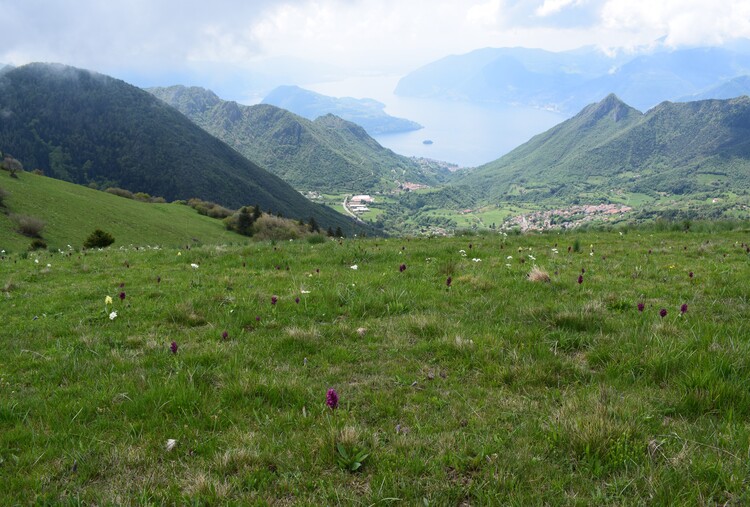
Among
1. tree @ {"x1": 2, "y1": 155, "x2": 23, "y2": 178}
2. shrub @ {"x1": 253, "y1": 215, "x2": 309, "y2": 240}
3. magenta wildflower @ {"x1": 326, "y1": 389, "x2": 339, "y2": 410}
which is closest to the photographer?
magenta wildflower @ {"x1": 326, "y1": 389, "x2": 339, "y2": 410}

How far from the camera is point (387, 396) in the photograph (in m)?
4.05

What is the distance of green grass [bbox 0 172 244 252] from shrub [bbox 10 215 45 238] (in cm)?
76

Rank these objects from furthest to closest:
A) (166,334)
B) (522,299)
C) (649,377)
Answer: (522,299) → (166,334) → (649,377)

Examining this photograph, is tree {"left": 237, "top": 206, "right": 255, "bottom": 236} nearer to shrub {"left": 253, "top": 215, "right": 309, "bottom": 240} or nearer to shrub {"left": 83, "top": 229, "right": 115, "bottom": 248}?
shrub {"left": 253, "top": 215, "right": 309, "bottom": 240}

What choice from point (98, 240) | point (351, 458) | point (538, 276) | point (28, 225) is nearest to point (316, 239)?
point (538, 276)

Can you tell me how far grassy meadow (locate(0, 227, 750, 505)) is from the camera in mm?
2803

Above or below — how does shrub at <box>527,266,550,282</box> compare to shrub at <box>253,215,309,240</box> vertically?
above

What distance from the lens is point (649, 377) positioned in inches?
161

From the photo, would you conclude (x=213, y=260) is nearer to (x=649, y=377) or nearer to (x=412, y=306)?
(x=412, y=306)

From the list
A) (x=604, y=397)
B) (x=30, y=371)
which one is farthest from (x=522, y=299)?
(x=30, y=371)

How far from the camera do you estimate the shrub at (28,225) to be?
57375 mm

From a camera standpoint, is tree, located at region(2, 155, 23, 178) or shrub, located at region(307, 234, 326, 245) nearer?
shrub, located at region(307, 234, 326, 245)

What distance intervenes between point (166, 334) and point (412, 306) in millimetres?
4016

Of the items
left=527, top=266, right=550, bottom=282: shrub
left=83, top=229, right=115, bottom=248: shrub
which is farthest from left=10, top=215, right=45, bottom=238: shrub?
left=527, top=266, right=550, bottom=282: shrub
